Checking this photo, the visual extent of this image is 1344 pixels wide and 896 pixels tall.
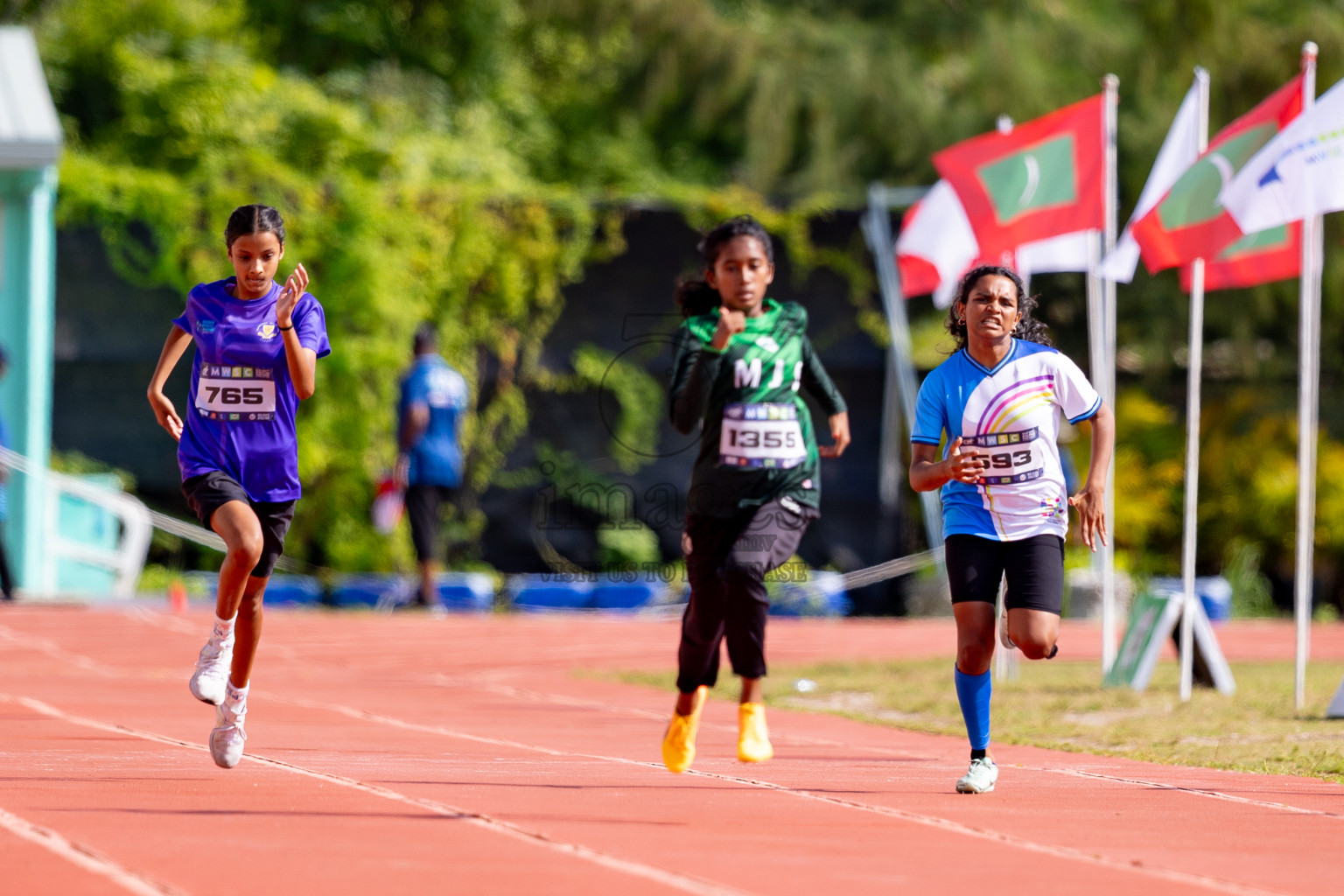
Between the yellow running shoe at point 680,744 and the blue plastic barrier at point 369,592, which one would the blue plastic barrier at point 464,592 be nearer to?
the blue plastic barrier at point 369,592

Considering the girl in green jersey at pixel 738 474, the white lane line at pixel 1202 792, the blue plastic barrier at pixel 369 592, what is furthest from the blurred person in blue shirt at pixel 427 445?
the white lane line at pixel 1202 792

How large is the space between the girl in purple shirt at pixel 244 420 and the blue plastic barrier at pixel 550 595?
26.7 feet

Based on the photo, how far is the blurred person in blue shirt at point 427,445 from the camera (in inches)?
495

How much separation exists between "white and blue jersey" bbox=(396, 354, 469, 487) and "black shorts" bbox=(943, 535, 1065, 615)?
294 inches

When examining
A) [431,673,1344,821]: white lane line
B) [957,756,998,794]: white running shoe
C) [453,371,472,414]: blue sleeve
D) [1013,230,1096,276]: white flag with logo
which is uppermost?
[1013,230,1096,276]: white flag with logo

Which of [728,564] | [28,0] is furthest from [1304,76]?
[28,0]

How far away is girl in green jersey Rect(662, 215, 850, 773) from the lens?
5664 millimetres

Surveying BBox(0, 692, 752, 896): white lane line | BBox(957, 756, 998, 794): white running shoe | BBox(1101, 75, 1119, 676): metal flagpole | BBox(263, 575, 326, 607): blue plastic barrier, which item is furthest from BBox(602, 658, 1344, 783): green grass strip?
BBox(263, 575, 326, 607): blue plastic barrier

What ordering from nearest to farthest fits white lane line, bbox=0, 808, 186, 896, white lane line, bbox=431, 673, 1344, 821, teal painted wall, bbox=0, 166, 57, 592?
1. white lane line, bbox=0, 808, 186, 896
2. white lane line, bbox=431, 673, 1344, 821
3. teal painted wall, bbox=0, 166, 57, 592

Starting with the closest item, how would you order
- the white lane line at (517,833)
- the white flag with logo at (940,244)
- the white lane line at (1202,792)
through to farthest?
the white lane line at (517,833), the white lane line at (1202,792), the white flag with logo at (940,244)

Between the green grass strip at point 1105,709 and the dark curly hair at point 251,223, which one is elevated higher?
the dark curly hair at point 251,223

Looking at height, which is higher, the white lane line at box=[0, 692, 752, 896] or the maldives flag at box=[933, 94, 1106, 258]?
the maldives flag at box=[933, 94, 1106, 258]

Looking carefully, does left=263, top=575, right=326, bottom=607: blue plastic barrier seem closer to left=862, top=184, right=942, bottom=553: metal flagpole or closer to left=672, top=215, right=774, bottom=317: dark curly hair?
left=862, top=184, right=942, bottom=553: metal flagpole

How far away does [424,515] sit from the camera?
12734mm
